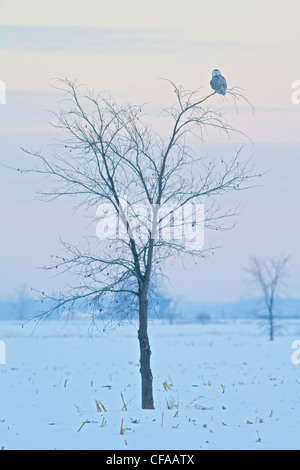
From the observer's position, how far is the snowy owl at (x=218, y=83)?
13758 mm

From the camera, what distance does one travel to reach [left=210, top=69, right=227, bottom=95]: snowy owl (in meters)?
13.8

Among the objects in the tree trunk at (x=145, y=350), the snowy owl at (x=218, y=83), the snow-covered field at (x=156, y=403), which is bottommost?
the snow-covered field at (x=156, y=403)

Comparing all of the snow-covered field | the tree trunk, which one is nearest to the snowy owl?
the tree trunk

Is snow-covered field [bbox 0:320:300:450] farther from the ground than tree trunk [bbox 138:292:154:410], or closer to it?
closer to it

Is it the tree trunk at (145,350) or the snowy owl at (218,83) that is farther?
the tree trunk at (145,350)

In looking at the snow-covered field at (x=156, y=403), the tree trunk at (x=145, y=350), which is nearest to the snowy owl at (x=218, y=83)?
the tree trunk at (x=145, y=350)

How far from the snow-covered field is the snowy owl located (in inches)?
168

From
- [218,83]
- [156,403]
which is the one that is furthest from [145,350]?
[218,83]

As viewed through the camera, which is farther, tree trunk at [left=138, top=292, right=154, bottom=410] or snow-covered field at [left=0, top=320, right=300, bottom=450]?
tree trunk at [left=138, top=292, right=154, bottom=410]

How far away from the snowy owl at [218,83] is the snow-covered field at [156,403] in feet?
14.0

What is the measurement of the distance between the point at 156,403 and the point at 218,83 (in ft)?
22.9

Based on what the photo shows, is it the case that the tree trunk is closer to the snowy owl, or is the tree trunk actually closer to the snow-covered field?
the snow-covered field

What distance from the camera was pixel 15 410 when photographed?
48.6 feet

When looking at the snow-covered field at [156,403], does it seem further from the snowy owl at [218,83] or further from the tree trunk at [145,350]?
the snowy owl at [218,83]
